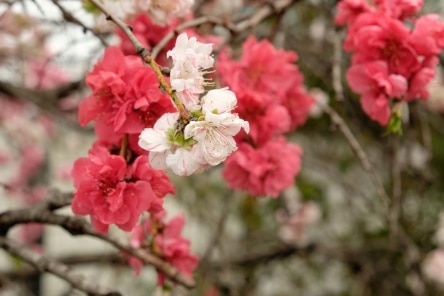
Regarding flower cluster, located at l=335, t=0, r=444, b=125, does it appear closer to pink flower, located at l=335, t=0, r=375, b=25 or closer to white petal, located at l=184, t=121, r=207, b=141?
pink flower, located at l=335, t=0, r=375, b=25

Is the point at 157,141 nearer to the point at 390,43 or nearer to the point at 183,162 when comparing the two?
the point at 183,162

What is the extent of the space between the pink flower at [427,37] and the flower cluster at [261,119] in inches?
10.7

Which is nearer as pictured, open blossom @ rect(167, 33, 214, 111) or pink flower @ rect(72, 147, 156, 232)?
open blossom @ rect(167, 33, 214, 111)

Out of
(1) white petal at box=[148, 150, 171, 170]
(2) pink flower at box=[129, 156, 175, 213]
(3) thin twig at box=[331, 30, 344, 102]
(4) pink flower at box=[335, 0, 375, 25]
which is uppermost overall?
(1) white petal at box=[148, 150, 171, 170]

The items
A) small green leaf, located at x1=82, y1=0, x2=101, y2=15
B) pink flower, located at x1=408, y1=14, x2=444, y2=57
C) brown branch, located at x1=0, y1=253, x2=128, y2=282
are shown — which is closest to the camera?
pink flower, located at x1=408, y1=14, x2=444, y2=57

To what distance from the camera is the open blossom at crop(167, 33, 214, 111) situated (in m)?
0.78

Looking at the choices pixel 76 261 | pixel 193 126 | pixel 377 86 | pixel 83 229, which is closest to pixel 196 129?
pixel 193 126

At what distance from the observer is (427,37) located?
105 centimetres

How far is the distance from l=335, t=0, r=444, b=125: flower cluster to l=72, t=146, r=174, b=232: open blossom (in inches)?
15.8

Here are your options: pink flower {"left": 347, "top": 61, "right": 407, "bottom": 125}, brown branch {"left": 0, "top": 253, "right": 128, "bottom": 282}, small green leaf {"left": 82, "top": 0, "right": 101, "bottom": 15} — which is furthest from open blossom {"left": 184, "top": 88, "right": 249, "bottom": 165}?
brown branch {"left": 0, "top": 253, "right": 128, "bottom": 282}

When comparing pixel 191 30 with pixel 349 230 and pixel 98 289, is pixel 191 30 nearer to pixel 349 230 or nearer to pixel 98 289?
pixel 98 289

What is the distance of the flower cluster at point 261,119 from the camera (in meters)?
1.19

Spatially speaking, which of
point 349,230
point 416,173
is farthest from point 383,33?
point 349,230

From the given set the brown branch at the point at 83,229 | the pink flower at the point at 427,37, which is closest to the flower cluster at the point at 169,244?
the brown branch at the point at 83,229
